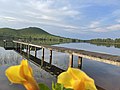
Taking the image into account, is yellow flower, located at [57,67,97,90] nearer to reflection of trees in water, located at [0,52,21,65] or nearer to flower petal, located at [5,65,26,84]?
flower petal, located at [5,65,26,84]

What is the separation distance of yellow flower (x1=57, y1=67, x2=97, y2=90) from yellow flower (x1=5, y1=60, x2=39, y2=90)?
0.34 ft

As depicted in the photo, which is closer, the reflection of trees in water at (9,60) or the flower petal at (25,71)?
the flower petal at (25,71)

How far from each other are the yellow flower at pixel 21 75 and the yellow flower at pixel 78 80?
0.10m

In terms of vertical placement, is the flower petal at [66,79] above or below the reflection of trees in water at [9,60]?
above

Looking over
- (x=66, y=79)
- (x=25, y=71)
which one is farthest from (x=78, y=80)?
(x=25, y=71)

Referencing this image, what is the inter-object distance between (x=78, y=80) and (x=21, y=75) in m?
0.18

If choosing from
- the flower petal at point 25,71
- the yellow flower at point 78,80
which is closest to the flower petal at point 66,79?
the yellow flower at point 78,80

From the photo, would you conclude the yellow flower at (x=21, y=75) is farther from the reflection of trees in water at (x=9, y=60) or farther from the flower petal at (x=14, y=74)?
the reflection of trees in water at (x=9, y=60)

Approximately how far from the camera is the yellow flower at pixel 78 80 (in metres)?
0.67

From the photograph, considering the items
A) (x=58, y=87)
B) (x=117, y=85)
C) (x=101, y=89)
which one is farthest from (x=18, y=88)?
(x=58, y=87)

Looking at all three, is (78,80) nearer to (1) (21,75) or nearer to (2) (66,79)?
(2) (66,79)

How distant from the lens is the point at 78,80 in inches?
26.6

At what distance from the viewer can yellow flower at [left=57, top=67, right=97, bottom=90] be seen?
675 millimetres

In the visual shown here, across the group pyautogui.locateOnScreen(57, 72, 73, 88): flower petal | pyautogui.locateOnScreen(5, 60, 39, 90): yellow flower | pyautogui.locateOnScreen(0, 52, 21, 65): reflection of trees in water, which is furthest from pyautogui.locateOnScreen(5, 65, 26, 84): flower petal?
pyautogui.locateOnScreen(0, 52, 21, 65): reflection of trees in water
